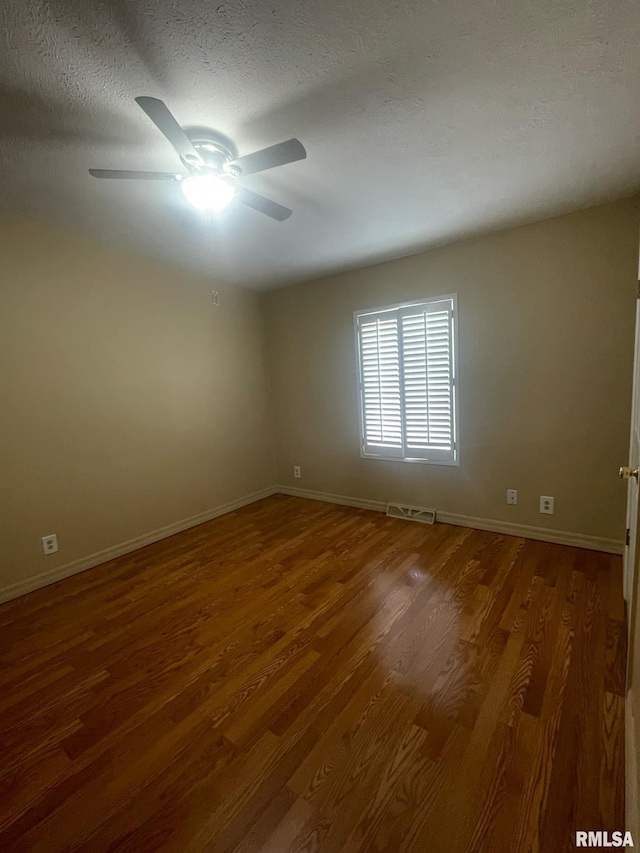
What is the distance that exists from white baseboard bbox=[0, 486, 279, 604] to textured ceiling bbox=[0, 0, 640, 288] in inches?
95.4

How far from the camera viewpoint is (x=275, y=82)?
129 cm

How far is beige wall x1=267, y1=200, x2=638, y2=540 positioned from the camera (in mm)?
2289

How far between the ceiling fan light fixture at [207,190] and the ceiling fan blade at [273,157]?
0.22 metres

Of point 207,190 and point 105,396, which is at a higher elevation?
point 207,190

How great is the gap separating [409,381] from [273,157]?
2.14 metres

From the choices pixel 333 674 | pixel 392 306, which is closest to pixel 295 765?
pixel 333 674

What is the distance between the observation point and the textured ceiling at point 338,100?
1078mm

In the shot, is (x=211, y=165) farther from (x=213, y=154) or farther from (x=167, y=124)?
(x=167, y=124)

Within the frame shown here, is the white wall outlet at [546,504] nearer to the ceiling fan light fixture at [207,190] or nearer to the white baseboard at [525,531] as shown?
the white baseboard at [525,531]

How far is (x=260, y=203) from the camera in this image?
1.74m

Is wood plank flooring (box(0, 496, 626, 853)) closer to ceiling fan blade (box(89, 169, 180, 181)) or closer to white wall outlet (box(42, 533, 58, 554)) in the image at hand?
white wall outlet (box(42, 533, 58, 554))

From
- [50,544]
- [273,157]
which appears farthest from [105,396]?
[273,157]

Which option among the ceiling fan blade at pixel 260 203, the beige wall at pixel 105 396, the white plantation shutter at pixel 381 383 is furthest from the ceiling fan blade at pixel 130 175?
the white plantation shutter at pixel 381 383
